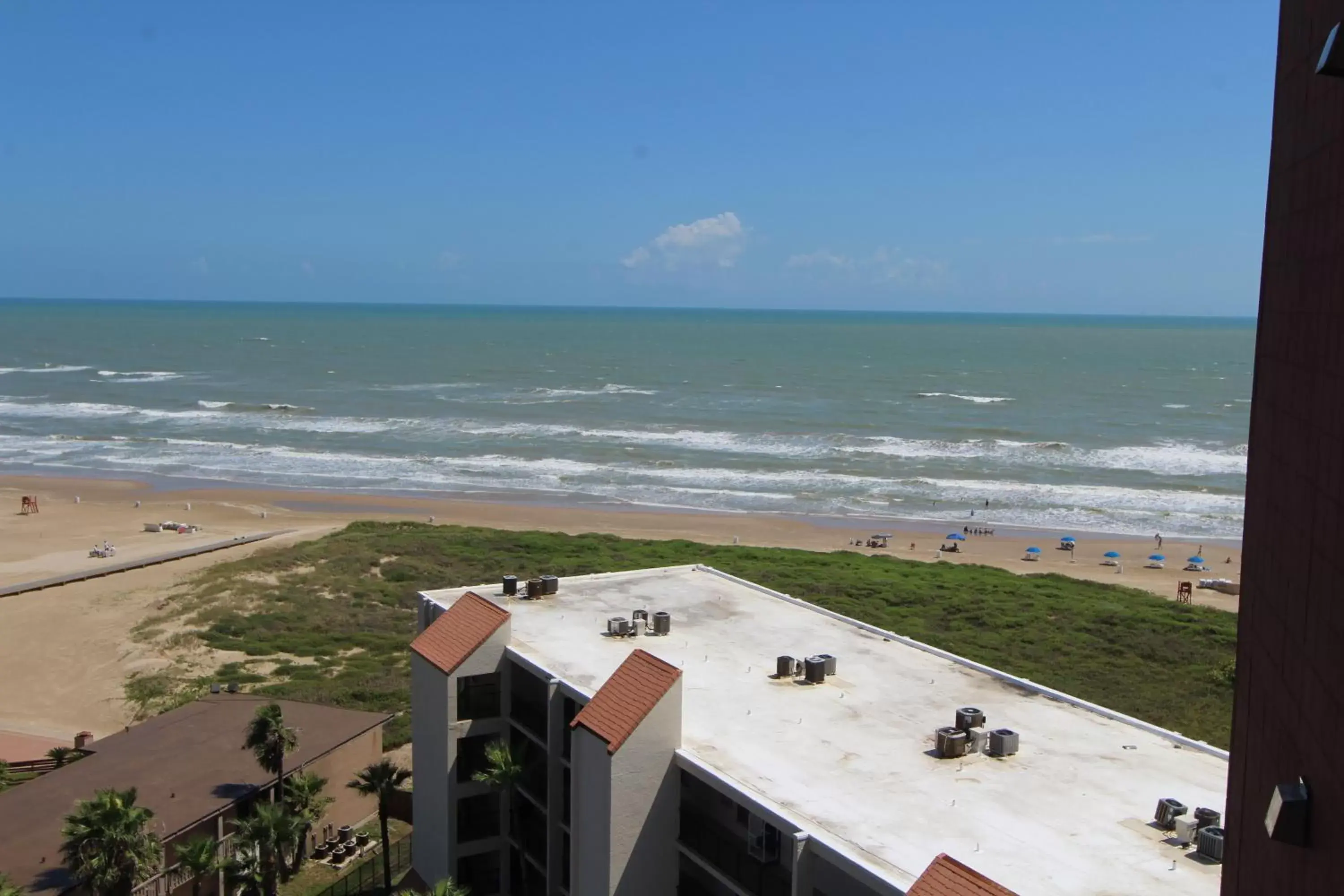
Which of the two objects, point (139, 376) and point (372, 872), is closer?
point (372, 872)

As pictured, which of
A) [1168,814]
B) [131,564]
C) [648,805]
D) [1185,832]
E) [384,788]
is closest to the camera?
[1185,832]

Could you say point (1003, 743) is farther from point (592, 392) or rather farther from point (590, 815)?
point (592, 392)

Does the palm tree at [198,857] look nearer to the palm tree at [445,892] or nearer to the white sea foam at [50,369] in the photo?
the palm tree at [445,892]

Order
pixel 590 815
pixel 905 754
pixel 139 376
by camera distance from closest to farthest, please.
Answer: pixel 590 815 < pixel 905 754 < pixel 139 376

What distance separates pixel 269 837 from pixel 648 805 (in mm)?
7406

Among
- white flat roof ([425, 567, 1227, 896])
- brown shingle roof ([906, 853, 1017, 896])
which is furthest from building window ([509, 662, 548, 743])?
brown shingle roof ([906, 853, 1017, 896])

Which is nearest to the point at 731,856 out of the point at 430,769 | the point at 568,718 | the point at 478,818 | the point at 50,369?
the point at 568,718

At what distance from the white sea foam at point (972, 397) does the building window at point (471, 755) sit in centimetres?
9585

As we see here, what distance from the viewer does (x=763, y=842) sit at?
1388 cm

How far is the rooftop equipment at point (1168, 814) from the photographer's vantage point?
13.3 metres

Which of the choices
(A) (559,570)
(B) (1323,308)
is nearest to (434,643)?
(B) (1323,308)

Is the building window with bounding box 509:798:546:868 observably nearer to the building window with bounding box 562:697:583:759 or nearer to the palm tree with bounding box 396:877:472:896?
the building window with bounding box 562:697:583:759

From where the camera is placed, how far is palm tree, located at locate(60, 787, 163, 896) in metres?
17.0

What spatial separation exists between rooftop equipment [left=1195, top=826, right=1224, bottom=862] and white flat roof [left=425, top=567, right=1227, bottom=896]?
6.8 inches
